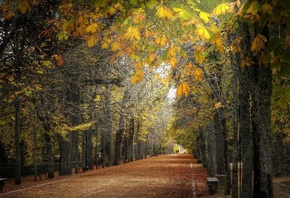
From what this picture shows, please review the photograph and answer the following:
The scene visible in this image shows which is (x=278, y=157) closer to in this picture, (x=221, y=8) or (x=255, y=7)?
(x=221, y=8)

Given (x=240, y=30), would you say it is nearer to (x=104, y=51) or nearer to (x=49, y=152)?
(x=104, y=51)

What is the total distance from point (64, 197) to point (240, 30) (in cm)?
1032

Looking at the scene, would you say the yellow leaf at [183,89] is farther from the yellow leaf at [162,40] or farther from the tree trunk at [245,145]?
the tree trunk at [245,145]

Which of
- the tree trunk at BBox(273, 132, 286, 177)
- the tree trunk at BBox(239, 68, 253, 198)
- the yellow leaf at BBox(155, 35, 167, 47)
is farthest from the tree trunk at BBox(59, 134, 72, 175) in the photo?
the yellow leaf at BBox(155, 35, 167, 47)

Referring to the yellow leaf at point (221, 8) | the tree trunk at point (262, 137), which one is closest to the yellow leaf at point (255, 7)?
the yellow leaf at point (221, 8)

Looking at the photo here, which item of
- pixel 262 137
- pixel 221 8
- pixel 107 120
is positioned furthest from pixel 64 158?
pixel 221 8

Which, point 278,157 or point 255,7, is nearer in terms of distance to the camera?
point 255,7

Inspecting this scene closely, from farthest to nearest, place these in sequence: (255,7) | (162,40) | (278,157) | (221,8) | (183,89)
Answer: (278,157)
(162,40)
(183,89)
(221,8)
(255,7)

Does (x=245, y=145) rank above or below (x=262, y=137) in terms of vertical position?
below

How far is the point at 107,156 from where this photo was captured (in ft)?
149

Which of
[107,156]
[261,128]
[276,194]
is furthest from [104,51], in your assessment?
[107,156]

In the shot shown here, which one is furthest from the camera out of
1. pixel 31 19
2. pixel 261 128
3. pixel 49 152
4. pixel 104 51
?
pixel 49 152

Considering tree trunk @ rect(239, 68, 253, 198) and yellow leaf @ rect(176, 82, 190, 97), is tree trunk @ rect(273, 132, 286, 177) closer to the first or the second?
tree trunk @ rect(239, 68, 253, 198)

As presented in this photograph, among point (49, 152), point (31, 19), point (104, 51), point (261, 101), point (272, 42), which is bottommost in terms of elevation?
point (49, 152)
